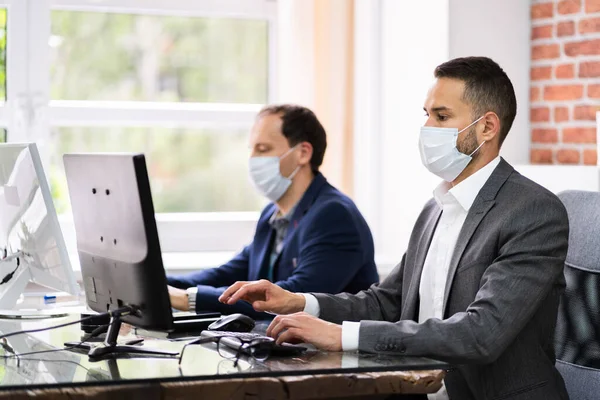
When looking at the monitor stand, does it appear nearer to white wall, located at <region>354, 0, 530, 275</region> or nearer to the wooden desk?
the wooden desk

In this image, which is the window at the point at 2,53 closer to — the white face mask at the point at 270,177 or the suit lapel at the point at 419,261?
the white face mask at the point at 270,177

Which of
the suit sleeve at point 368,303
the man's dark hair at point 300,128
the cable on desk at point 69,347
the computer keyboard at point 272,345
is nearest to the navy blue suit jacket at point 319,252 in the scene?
the man's dark hair at point 300,128

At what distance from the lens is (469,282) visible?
2010 mm

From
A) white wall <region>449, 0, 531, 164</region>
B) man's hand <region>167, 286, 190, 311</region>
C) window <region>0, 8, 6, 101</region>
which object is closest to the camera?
man's hand <region>167, 286, 190, 311</region>

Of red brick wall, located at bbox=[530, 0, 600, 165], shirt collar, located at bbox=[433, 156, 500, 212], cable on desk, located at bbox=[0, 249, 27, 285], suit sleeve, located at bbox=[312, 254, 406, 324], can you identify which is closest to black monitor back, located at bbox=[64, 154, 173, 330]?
cable on desk, located at bbox=[0, 249, 27, 285]

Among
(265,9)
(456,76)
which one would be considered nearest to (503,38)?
(265,9)

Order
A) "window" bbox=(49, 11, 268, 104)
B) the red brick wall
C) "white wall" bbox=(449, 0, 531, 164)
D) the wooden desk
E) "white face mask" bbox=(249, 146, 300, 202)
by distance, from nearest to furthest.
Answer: the wooden desk
"white face mask" bbox=(249, 146, 300, 202)
the red brick wall
"white wall" bbox=(449, 0, 531, 164)
"window" bbox=(49, 11, 268, 104)

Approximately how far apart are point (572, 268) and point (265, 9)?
7.48 feet

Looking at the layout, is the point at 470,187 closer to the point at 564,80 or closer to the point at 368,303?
the point at 368,303

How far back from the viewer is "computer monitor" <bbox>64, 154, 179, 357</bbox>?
1733 mm

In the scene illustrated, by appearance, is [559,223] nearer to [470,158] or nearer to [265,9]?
[470,158]

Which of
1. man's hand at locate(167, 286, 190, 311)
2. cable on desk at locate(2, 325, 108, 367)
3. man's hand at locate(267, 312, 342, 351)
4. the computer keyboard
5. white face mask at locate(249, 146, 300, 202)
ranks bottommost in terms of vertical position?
man's hand at locate(167, 286, 190, 311)

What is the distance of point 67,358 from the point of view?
70.4 inches

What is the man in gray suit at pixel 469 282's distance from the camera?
71.7 inches
